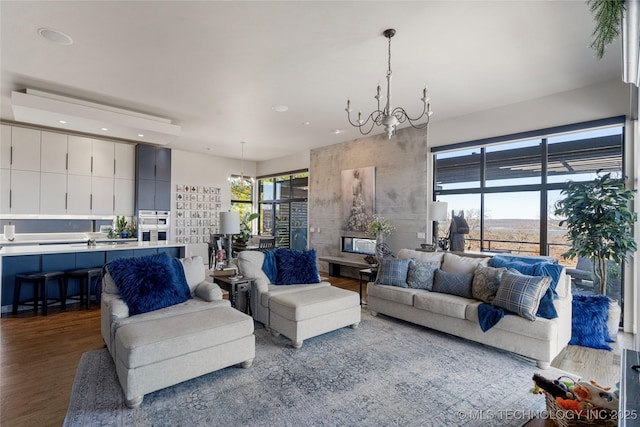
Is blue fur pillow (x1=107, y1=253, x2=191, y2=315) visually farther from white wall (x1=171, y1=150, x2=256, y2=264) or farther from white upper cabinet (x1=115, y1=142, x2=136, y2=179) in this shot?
white wall (x1=171, y1=150, x2=256, y2=264)

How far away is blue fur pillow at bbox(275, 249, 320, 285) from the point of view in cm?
406

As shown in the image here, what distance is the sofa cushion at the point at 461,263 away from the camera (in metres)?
3.87

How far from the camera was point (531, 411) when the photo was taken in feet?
7.30

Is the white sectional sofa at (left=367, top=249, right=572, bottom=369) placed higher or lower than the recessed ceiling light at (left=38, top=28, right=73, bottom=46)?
lower

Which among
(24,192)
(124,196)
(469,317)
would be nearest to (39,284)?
(24,192)

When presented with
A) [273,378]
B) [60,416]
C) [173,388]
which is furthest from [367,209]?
[60,416]

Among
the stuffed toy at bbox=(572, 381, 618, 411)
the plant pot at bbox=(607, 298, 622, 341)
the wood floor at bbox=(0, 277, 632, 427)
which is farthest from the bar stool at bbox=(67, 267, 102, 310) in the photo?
the plant pot at bbox=(607, 298, 622, 341)

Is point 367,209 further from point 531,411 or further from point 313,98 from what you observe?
point 531,411

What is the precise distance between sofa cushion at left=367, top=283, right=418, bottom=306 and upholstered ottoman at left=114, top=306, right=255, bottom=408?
79.2 inches

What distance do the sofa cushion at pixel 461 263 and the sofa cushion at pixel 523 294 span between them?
0.67 m

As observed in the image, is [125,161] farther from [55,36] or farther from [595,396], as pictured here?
[595,396]

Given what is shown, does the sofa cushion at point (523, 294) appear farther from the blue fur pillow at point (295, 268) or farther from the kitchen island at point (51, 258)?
the kitchen island at point (51, 258)

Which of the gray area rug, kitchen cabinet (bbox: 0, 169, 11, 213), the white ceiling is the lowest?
the gray area rug

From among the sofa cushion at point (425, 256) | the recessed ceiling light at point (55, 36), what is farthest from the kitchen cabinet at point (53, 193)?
the sofa cushion at point (425, 256)
